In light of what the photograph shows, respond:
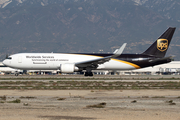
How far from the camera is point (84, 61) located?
46.3 meters

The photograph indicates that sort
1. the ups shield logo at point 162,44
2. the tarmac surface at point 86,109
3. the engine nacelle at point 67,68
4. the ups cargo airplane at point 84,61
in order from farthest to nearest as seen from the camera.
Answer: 1. the ups shield logo at point 162,44
2. the ups cargo airplane at point 84,61
3. the engine nacelle at point 67,68
4. the tarmac surface at point 86,109

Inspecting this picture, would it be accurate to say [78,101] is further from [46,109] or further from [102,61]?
[102,61]

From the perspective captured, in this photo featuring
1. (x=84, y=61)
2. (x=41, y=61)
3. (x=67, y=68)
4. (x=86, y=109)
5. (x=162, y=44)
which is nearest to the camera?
(x=86, y=109)

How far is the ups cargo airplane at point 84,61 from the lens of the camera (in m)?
45.8

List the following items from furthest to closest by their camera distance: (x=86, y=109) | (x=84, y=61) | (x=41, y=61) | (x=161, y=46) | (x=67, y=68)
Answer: (x=161, y=46) < (x=84, y=61) < (x=41, y=61) < (x=67, y=68) < (x=86, y=109)

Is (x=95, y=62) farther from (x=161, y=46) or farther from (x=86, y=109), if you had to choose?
(x=86, y=109)

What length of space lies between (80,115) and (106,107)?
259cm

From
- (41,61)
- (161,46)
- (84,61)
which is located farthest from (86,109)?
(161,46)

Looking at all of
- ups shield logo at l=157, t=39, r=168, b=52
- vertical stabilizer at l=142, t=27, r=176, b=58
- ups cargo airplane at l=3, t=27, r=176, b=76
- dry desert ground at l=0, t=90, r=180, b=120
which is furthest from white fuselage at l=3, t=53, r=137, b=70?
dry desert ground at l=0, t=90, r=180, b=120

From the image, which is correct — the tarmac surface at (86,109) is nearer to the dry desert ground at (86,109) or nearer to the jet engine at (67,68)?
the dry desert ground at (86,109)

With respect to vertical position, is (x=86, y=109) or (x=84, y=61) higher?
(x=84, y=61)

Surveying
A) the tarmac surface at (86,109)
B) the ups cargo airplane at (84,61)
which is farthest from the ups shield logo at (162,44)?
the tarmac surface at (86,109)

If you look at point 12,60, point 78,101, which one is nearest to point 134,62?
point 12,60

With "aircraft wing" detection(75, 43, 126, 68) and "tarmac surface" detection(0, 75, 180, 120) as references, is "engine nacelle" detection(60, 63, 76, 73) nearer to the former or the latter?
"aircraft wing" detection(75, 43, 126, 68)
